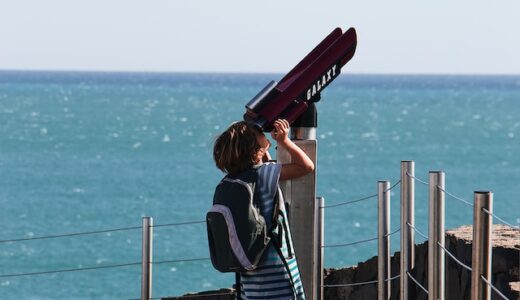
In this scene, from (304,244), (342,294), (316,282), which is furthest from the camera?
(342,294)

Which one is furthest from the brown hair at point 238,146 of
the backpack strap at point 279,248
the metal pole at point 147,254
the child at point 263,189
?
the metal pole at point 147,254

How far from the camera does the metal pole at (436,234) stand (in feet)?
20.1

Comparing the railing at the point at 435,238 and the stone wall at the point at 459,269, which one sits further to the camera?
the stone wall at the point at 459,269

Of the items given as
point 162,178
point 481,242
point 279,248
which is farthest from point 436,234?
point 162,178

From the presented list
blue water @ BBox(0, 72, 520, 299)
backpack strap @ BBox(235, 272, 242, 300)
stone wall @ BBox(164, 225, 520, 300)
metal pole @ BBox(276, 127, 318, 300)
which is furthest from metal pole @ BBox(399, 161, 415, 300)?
backpack strap @ BBox(235, 272, 242, 300)

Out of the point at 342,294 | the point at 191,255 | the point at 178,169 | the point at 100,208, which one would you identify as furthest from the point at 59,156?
the point at 342,294

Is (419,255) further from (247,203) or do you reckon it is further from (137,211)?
(137,211)

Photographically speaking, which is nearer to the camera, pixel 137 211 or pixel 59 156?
pixel 137 211

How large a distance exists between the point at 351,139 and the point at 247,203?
80871 mm

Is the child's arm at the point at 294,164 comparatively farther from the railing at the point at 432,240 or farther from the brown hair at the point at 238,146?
the railing at the point at 432,240

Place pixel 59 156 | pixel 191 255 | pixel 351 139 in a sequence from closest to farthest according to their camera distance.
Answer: pixel 191 255
pixel 59 156
pixel 351 139

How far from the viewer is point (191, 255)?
129 ft

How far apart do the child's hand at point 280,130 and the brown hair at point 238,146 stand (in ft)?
1.31

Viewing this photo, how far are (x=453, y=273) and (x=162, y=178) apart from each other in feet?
169
